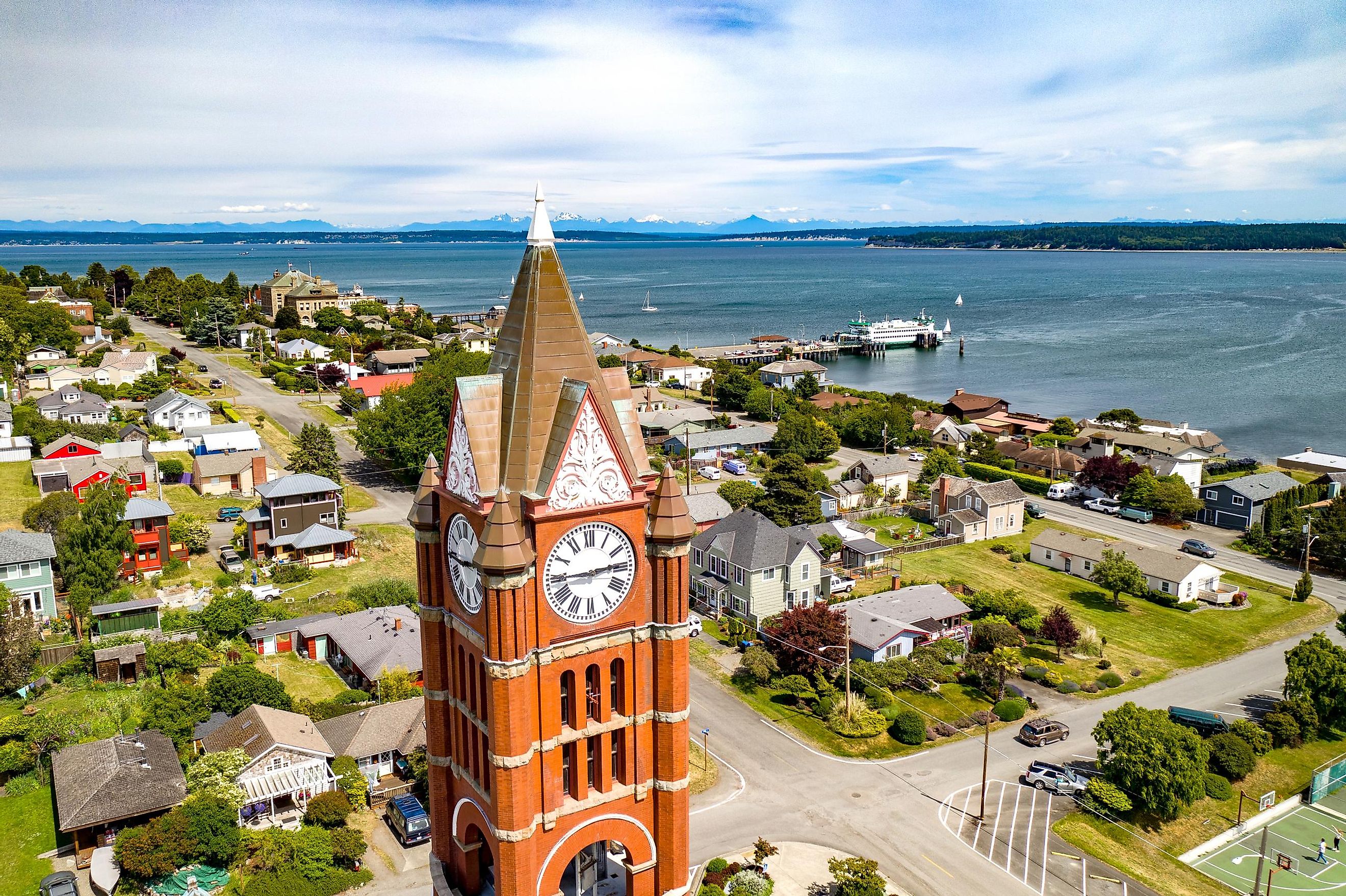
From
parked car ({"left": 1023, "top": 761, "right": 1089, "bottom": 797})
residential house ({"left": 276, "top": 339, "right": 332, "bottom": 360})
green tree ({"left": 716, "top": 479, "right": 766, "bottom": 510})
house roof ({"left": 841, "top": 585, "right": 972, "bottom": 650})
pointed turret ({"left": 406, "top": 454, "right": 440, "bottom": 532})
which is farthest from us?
residential house ({"left": 276, "top": 339, "right": 332, "bottom": 360})

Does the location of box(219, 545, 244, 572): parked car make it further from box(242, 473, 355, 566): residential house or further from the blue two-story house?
the blue two-story house

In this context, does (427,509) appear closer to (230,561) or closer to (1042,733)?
(1042,733)

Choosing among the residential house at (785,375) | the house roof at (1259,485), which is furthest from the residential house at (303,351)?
the house roof at (1259,485)

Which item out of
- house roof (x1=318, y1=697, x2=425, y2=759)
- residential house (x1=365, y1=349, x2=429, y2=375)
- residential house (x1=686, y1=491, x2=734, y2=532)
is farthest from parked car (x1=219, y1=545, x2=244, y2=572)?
residential house (x1=365, y1=349, x2=429, y2=375)

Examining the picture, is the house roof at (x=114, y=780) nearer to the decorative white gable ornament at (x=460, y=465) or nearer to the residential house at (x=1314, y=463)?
the decorative white gable ornament at (x=460, y=465)

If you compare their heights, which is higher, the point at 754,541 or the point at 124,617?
the point at 754,541

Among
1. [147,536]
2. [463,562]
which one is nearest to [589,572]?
[463,562]
